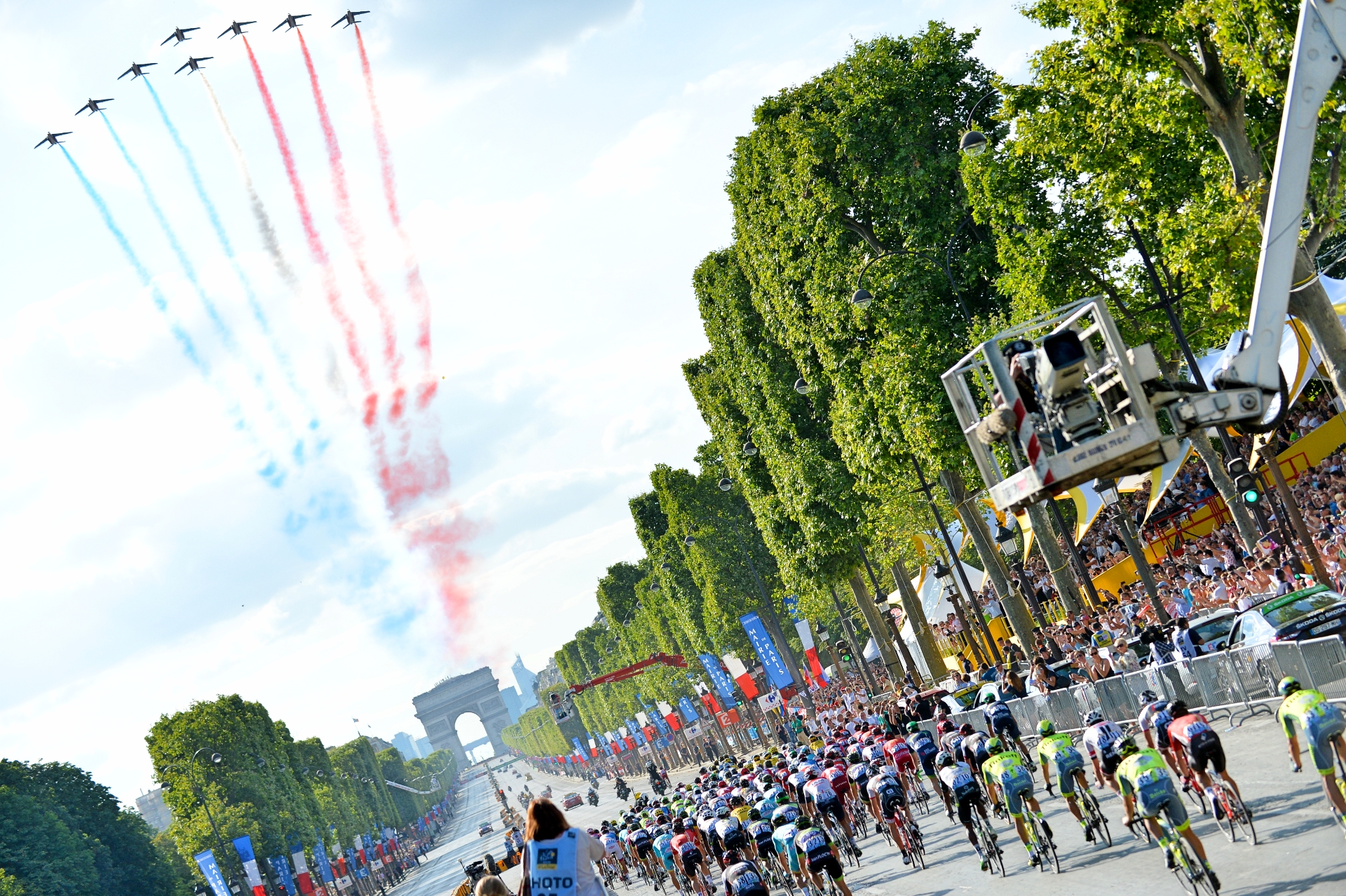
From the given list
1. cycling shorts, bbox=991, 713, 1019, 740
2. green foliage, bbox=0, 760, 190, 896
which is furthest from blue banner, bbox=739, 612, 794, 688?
green foliage, bbox=0, 760, 190, 896

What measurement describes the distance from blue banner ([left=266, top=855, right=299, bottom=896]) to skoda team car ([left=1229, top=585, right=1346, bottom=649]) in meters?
66.3

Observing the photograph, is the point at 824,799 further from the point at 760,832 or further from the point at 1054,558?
the point at 1054,558

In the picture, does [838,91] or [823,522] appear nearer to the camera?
[838,91]

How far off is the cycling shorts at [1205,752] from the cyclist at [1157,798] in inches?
27.2

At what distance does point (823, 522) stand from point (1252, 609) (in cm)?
2428

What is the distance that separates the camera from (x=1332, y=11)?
8883mm

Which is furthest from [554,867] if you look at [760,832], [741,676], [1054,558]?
[741,676]

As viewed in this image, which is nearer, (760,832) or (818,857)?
(818,857)

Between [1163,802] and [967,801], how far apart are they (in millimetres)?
5039

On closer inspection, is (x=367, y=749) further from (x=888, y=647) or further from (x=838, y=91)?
(x=838, y=91)

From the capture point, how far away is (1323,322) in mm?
17766

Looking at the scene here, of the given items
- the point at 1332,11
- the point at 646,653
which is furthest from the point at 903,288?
the point at 646,653

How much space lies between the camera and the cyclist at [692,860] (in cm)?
2178

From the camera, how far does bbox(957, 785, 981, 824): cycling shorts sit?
1549cm
